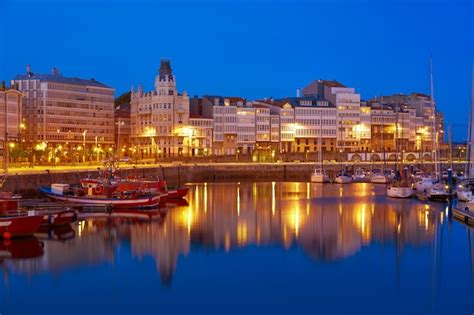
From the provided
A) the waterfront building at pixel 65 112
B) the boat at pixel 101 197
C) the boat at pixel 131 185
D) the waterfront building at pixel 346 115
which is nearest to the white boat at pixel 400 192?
the boat at pixel 131 185

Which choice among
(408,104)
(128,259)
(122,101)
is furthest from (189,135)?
(128,259)

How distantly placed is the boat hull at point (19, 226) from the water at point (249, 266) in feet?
1.93

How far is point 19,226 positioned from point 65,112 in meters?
80.7

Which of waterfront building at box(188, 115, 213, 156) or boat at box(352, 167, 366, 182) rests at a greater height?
waterfront building at box(188, 115, 213, 156)

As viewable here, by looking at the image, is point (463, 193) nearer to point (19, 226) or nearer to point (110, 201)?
point (110, 201)

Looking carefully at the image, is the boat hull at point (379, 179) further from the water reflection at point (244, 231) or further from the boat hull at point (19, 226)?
the boat hull at point (19, 226)

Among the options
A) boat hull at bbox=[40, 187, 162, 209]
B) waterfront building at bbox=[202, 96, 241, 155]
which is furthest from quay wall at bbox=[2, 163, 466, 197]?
waterfront building at bbox=[202, 96, 241, 155]

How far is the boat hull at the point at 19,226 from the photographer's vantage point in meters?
34.1

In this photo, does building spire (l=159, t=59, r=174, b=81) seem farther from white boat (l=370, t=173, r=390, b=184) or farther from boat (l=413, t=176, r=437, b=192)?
boat (l=413, t=176, r=437, b=192)

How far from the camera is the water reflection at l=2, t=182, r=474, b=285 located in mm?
32562

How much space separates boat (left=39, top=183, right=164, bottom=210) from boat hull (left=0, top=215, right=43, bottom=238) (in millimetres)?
13033

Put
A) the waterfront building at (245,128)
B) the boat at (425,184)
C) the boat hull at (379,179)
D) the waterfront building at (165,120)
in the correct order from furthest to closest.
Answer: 1. the waterfront building at (245,128)
2. the waterfront building at (165,120)
3. the boat hull at (379,179)
4. the boat at (425,184)

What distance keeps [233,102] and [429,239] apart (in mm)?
84967

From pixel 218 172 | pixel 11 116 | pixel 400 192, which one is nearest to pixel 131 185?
pixel 400 192
